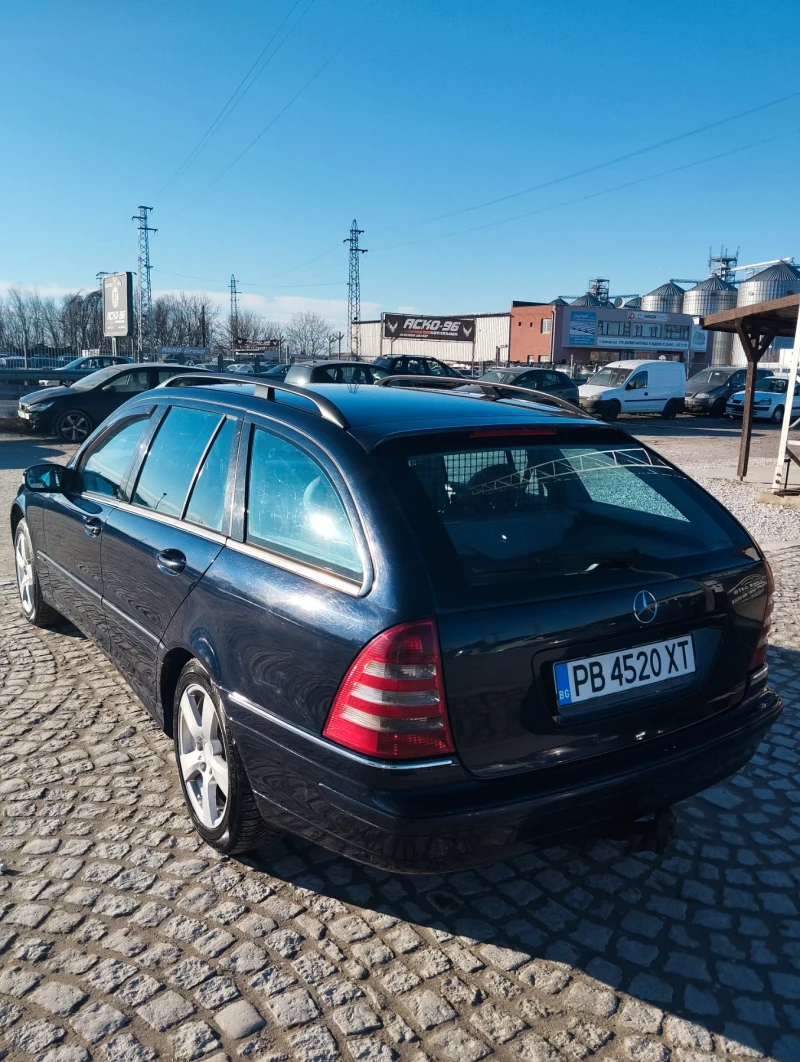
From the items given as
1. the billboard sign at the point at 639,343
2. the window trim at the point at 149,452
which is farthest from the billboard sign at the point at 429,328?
the window trim at the point at 149,452

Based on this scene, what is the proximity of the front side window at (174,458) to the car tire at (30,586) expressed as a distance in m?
1.90

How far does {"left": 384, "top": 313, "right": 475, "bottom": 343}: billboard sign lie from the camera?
6950 centimetres

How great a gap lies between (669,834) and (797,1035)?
61 cm

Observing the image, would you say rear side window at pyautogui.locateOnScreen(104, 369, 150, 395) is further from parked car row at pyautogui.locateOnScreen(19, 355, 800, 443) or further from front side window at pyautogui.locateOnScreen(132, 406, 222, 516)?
front side window at pyautogui.locateOnScreen(132, 406, 222, 516)

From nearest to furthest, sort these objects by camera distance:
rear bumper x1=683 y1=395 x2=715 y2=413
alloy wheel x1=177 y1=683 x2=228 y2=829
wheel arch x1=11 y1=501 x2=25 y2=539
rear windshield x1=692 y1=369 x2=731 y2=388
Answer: alloy wheel x1=177 y1=683 x2=228 y2=829 < wheel arch x1=11 y1=501 x2=25 y2=539 < rear bumper x1=683 y1=395 x2=715 y2=413 < rear windshield x1=692 y1=369 x2=731 y2=388

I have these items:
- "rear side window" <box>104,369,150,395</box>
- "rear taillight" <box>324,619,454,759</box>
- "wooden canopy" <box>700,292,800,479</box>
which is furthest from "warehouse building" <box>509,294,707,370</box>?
"rear taillight" <box>324,619,454,759</box>

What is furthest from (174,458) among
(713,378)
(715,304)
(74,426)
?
(715,304)

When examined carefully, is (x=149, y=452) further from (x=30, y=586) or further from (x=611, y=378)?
(x=611, y=378)

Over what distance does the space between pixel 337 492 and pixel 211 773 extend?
3.86ft

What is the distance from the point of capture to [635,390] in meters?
26.7

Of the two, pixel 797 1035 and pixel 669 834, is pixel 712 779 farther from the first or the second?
pixel 797 1035

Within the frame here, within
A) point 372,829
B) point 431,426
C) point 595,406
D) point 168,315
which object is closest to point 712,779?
point 372,829

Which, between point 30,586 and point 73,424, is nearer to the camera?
point 30,586

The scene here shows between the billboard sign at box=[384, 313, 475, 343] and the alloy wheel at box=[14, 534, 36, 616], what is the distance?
65.0m
